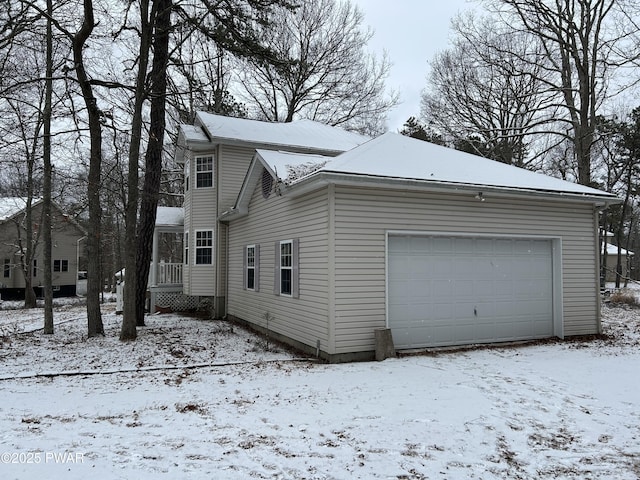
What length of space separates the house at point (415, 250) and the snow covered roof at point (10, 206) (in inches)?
969

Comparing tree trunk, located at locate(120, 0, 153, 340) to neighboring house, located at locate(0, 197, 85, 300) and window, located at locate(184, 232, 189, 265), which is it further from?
neighboring house, located at locate(0, 197, 85, 300)

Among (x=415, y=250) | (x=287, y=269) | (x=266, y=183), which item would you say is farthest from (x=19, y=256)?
(x=415, y=250)

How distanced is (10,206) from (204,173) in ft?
74.2

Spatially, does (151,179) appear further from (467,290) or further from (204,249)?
(467,290)

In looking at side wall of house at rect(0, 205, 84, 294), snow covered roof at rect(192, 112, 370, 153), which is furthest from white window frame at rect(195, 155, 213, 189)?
side wall of house at rect(0, 205, 84, 294)

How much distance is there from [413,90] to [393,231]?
21545 mm

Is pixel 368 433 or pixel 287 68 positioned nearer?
pixel 368 433

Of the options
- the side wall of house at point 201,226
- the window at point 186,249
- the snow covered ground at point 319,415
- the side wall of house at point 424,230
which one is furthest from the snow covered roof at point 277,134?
the snow covered ground at point 319,415

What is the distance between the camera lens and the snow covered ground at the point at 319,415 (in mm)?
3928

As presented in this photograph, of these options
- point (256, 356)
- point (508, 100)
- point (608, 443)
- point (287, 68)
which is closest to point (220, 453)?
point (608, 443)

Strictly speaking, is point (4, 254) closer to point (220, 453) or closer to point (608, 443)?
point (220, 453)

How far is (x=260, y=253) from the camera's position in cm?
1162

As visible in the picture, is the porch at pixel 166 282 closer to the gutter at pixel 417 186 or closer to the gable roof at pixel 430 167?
the gutter at pixel 417 186

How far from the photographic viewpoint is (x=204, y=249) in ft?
49.5
